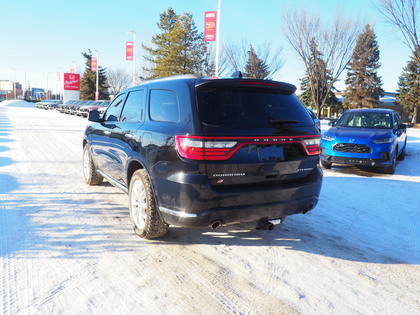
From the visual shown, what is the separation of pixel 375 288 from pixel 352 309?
1.53ft

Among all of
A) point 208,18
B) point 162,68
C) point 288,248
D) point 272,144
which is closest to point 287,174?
point 272,144

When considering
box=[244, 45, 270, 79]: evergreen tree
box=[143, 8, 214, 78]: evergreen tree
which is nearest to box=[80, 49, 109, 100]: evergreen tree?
box=[143, 8, 214, 78]: evergreen tree

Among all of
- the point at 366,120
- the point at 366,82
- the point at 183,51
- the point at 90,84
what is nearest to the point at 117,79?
the point at 90,84

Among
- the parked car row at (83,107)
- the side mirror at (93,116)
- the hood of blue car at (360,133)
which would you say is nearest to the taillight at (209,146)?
the side mirror at (93,116)

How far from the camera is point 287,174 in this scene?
131 inches

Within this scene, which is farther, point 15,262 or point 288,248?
point 288,248

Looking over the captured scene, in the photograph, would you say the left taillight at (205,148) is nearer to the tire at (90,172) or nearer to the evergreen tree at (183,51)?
the tire at (90,172)

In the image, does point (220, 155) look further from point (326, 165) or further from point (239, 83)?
point (326, 165)

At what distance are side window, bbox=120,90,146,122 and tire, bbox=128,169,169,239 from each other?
79 cm

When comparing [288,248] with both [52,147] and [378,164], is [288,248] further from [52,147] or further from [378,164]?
[52,147]

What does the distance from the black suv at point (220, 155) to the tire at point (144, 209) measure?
0.4 inches

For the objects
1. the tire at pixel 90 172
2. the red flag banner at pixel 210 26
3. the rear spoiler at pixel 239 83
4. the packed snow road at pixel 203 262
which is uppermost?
the red flag banner at pixel 210 26

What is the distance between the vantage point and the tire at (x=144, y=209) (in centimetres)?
344

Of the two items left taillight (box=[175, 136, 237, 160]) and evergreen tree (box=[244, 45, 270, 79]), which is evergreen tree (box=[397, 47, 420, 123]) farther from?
left taillight (box=[175, 136, 237, 160])
